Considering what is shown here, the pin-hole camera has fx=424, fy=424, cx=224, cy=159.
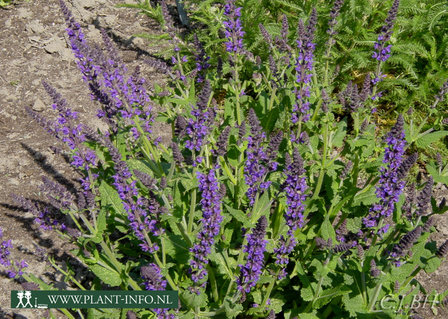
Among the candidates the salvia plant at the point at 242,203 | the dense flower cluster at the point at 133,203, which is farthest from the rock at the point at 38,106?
the dense flower cluster at the point at 133,203

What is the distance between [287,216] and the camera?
3770mm

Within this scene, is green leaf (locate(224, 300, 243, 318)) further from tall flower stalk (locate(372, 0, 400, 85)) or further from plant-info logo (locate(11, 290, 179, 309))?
tall flower stalk (locate(372, 0, 400, 85))

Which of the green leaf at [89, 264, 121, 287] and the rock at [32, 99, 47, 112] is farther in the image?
the rock at [32, 99, 47, 112]

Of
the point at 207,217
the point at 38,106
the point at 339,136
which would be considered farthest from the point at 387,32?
the point at 38,106

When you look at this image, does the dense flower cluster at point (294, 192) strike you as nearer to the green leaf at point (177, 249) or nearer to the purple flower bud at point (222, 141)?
the purple flower bud at point (222, 141)

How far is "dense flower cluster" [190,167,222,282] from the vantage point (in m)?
3.52

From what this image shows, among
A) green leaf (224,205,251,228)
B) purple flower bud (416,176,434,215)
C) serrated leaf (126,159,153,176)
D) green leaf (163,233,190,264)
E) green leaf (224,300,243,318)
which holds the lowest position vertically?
green leaf (224,300,243,318)

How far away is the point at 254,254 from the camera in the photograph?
3441 millimetres

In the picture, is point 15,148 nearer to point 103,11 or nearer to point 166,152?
point 166,152

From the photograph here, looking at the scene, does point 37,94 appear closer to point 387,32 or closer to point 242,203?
point 242,203

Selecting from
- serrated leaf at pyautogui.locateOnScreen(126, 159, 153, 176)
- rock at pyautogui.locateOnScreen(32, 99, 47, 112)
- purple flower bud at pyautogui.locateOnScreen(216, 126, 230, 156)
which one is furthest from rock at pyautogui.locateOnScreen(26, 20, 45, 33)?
purple flower bud at pyautogui.locateOnScreen(216, 126, 230, 156)

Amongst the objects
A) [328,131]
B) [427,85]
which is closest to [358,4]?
[427,85]

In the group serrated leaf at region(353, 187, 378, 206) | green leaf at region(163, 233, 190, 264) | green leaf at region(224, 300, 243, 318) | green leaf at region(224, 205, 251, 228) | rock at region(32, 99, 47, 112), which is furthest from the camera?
rock at region(32, 99, 47, 112)

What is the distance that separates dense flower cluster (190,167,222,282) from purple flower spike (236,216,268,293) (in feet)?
1.05
